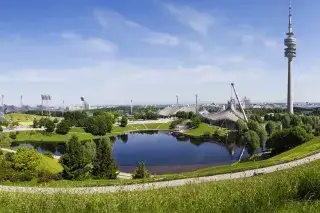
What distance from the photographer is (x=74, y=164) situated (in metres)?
44.0

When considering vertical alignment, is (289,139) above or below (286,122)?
below

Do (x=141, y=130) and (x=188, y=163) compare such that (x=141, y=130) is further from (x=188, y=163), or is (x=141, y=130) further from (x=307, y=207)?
(x=307, y=207)

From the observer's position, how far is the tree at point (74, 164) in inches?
1656

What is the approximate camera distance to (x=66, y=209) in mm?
6750

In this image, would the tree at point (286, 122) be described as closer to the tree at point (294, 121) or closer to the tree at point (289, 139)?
the tree at point (294, 121)

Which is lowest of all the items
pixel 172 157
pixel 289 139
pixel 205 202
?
pixel 172 157

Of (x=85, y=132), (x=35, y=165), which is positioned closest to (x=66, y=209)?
(x=35, y=165)

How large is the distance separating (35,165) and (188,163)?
96.4 ft

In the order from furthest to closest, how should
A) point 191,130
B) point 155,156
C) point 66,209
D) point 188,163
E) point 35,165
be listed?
point 191,130, point 155,156, point 188,163, point 35,165, point 66,209

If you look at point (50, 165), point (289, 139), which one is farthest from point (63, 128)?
point (289, 139)

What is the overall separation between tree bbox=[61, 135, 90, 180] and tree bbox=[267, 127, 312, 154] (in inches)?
1335

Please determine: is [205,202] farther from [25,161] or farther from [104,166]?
[25,161]

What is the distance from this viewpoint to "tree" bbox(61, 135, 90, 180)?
138ft

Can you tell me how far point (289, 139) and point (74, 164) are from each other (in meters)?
36.0
